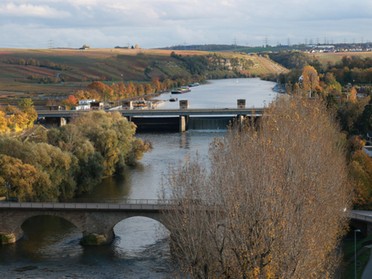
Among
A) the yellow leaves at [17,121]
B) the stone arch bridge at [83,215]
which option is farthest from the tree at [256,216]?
the yellow leaves at [17,121]

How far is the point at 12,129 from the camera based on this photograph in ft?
207

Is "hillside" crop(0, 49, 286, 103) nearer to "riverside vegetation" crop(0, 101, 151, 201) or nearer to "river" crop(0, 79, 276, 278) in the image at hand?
"riverside vegetation" crop(0, 101, 151, 201)

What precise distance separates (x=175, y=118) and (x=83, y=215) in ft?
154

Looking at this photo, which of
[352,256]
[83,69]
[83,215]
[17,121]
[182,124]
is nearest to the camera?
[352,256]

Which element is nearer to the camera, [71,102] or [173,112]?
[173,112]

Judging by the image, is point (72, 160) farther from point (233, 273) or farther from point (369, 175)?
point (233, 273)

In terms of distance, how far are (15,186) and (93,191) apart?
25.4ft

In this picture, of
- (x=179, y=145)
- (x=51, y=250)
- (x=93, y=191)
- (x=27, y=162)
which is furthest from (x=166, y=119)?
(x=51, y=250)

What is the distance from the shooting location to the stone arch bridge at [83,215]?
34719 millimetres

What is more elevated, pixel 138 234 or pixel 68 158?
pixel 68 158

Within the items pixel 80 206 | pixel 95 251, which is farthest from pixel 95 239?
pixel 80 206

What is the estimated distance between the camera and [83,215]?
1384 inches

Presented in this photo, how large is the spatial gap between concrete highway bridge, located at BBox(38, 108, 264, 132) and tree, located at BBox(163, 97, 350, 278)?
4887cm

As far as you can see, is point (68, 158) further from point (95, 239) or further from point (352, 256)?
point (352, 256)
